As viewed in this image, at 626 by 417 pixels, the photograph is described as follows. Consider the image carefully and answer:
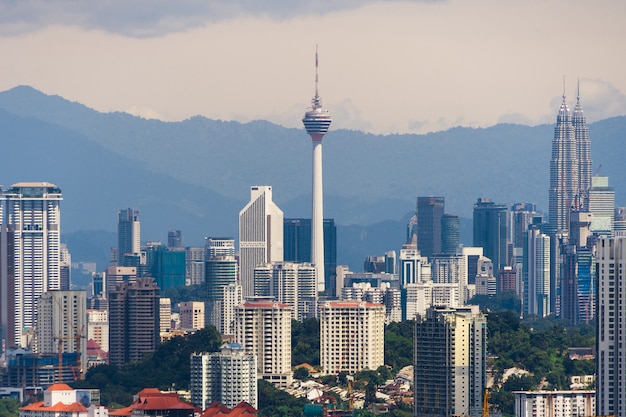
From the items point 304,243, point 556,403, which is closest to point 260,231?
point 304,243

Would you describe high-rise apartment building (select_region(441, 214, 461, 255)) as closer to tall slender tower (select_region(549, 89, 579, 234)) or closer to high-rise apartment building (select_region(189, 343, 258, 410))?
tall slender tower (select_region(549, 89, 579, 234))

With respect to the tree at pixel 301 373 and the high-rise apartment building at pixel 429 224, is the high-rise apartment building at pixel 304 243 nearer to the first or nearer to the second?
the high-rise apartment building at pixel 429 224

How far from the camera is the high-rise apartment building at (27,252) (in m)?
55.0

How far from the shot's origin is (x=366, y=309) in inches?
1617

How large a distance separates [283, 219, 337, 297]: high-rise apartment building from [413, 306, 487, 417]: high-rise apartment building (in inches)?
1378

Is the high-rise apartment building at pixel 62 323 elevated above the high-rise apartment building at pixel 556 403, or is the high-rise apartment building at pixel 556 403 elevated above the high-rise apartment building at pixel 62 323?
the high-rise apartment building at pixel 62 323

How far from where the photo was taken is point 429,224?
7825cm

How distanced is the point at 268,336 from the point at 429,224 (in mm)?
38874

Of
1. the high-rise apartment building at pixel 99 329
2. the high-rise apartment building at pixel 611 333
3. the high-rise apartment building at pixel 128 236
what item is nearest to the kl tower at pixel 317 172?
the high-rise apartment building at pixel 128 236

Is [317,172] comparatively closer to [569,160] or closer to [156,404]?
[569,160]

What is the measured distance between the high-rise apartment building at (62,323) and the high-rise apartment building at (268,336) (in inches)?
209

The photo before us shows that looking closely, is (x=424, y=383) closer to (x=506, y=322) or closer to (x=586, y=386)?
(x=586, y=386)

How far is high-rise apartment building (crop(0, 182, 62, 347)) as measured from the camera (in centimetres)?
5497

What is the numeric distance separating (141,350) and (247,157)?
173 ft
